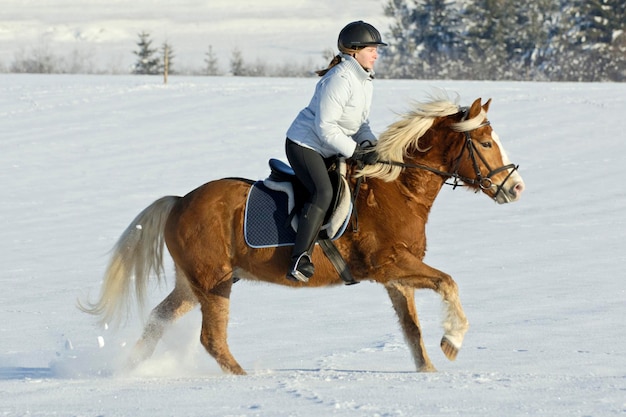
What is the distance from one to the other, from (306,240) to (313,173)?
0.43m

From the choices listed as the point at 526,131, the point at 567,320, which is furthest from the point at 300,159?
the point at 526,131

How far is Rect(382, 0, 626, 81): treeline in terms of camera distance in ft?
148

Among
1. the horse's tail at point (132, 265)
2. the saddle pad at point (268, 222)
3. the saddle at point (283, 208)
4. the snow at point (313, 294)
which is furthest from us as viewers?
the horse's tail at point (132, 265)

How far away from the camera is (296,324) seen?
7848 mm

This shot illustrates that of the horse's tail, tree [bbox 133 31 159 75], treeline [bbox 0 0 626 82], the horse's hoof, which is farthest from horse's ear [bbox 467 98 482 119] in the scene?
tree [bbox 133 31 159 75]

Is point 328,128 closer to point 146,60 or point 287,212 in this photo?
point 287,212

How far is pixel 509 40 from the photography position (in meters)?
48.6

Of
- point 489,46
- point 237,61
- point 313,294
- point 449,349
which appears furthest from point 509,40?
point 449,349

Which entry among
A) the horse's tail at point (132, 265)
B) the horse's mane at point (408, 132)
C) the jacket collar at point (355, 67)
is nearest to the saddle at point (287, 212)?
the horse's mane at point (408, 132)

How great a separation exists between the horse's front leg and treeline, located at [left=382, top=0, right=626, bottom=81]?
39.4 meters

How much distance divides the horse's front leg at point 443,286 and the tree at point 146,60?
47603mm

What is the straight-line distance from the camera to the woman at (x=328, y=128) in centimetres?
582

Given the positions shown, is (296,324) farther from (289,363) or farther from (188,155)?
(188,155)

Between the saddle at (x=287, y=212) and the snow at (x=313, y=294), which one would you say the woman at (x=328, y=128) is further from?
the snow at (x=313, y=294)
